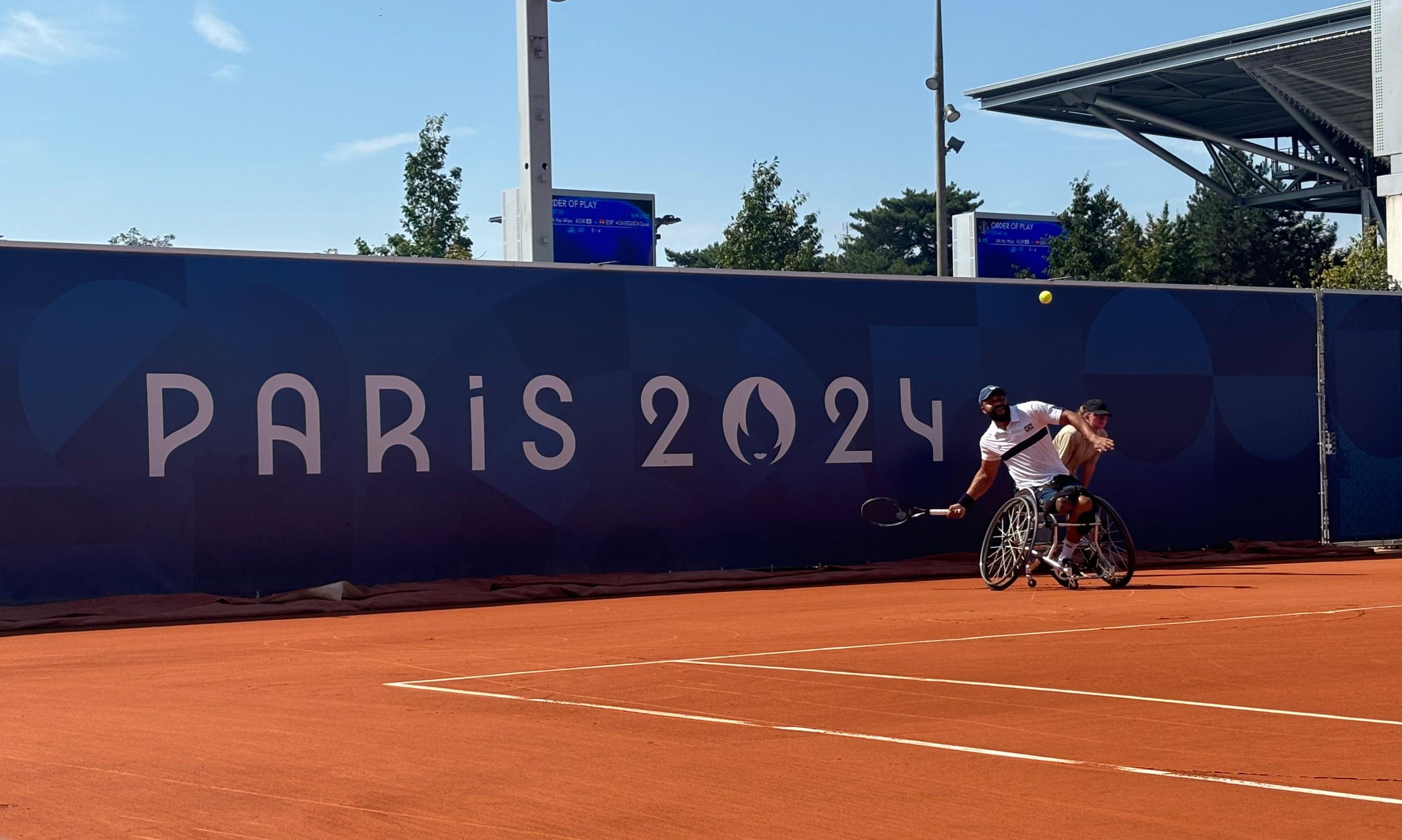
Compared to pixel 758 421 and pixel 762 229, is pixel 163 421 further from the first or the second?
pixel 762 229

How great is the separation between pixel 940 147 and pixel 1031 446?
15.6m

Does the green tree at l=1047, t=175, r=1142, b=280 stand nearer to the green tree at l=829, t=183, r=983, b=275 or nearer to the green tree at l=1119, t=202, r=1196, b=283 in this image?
the green tree at l=1119, t=202, r=1196, b=283

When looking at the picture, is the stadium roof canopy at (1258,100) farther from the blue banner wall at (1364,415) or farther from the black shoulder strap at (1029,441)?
the black shoulder strap at (1029,441)

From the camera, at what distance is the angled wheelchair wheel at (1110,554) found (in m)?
13.2

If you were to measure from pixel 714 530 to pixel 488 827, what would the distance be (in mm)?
10718

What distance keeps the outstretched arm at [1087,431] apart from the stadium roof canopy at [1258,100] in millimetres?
34202

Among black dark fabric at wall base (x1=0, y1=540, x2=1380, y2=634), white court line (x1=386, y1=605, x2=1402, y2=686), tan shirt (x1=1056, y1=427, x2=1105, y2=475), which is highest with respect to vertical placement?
tan shirt (x1=1056, y1=427, x2=1105, y2=475)

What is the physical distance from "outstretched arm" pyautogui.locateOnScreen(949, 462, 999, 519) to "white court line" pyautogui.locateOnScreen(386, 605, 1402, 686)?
3557mm

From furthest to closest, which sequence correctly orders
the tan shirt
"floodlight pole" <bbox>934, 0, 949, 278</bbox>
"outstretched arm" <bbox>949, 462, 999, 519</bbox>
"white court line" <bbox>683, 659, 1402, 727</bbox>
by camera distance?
1. "floodlight pole" <bbox>934, 0, 949, 278</bbox>
2. the tan shirt
3. "outstretched arm" <bbox>949, 462, 999, 519</bbox>
4. "white court line" <bbox>683, 659, 1402, 727</bbox>

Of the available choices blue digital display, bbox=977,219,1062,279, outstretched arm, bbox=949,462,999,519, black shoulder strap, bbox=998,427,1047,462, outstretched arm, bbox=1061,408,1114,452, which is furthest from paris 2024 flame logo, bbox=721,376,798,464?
blue digital display, bbox=977,219,1062,279

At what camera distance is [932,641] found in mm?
9508

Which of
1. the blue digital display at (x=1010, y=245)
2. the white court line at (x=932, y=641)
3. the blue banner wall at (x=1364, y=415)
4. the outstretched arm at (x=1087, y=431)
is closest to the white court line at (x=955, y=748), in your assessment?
the white court line at (x=932, y=641)

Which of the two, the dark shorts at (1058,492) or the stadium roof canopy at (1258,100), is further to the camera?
the stadium roof canopy at (1258,100)

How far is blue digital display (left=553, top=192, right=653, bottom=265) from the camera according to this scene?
45.5 metres
